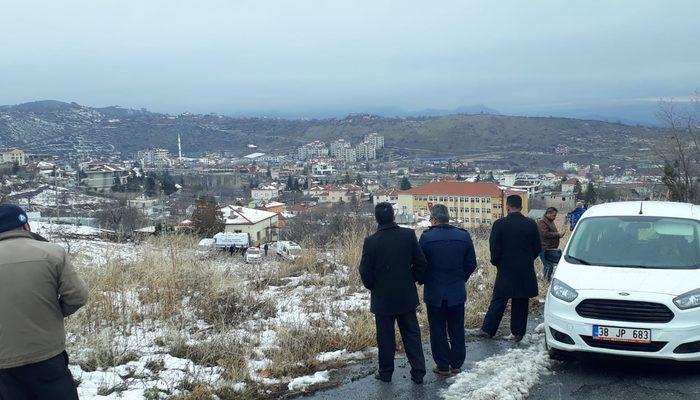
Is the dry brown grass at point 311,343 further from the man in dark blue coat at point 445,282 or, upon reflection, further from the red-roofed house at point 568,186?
the red-roofed house at point 568,186

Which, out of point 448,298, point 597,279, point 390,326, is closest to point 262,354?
point 390,326

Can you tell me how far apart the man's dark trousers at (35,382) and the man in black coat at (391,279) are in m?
2.64

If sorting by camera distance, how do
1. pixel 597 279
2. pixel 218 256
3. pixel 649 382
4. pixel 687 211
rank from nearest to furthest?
pixel 649 382 → pixel 597 279 → pixel 687 211 → pixel 218 256

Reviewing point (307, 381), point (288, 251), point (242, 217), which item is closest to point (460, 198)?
point (242, 217)

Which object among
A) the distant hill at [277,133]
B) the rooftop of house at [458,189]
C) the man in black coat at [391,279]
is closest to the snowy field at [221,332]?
the man in black coat at [391,279]

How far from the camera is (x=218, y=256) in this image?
10.3 m

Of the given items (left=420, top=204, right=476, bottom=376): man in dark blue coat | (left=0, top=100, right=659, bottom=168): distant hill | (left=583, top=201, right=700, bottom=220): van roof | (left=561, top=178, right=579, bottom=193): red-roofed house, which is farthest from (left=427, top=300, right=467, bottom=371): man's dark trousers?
(left=0, top=100, right=659, bottom=168): distant hill

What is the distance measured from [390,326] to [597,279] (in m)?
2.11

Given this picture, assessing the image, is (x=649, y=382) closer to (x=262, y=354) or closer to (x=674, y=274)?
(x=674, y=274)

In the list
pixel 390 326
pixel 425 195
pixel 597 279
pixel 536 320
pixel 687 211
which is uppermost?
pixel 687 211

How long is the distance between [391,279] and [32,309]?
2.96 metres

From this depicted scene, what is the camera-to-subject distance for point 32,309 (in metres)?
3.58

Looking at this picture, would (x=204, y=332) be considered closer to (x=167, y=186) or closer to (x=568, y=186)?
(x=167, y=186)

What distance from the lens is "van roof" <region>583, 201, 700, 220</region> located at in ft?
21.9
